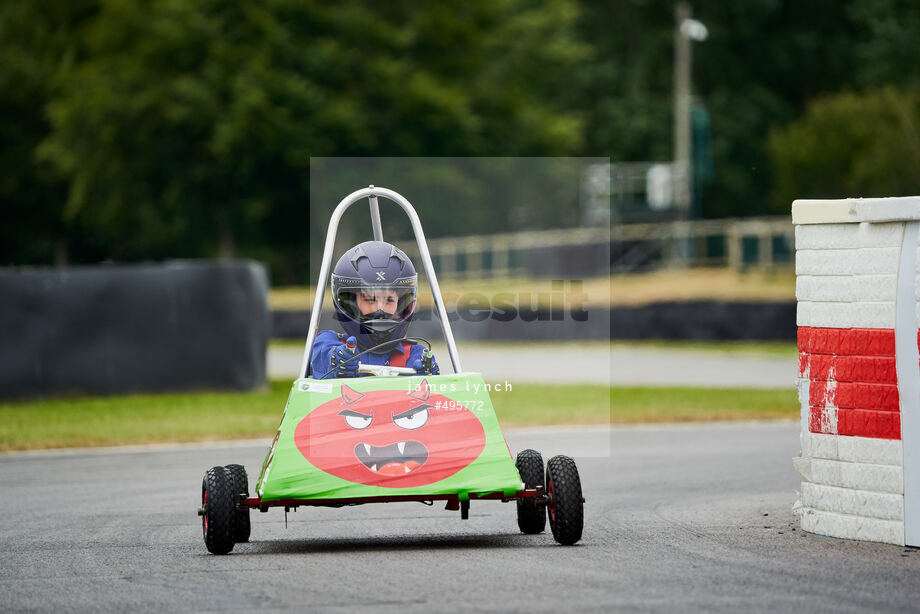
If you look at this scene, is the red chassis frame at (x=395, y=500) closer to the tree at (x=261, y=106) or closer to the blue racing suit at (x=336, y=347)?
the blue racing suit at (x=336, y=347)

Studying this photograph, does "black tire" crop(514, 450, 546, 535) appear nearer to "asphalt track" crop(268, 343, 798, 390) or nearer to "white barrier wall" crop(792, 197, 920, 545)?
"white barrier wall" crop(792, 197, 920, 545)

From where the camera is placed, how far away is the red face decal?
797 centimetres

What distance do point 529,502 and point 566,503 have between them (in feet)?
2.07

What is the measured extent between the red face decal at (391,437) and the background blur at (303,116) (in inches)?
1153

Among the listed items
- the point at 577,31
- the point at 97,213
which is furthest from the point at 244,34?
the point at 577,31

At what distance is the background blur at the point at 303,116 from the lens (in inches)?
1734

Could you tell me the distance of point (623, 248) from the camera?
4041 centimetres

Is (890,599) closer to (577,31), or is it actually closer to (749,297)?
(749,297)

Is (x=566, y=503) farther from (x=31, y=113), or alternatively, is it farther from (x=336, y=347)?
(x=31, y=113)

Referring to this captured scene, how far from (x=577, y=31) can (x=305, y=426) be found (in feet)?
180

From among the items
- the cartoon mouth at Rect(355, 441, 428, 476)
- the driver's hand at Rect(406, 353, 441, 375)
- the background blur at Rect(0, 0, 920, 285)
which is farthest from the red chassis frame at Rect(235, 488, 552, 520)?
the background blur at Rect(0, 0, 920, 285)

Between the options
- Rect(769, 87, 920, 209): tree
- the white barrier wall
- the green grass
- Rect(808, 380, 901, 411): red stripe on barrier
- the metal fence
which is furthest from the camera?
the metal fence

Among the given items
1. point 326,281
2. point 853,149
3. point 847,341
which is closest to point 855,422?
point 847,341

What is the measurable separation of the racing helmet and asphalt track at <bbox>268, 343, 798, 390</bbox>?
14081mm
